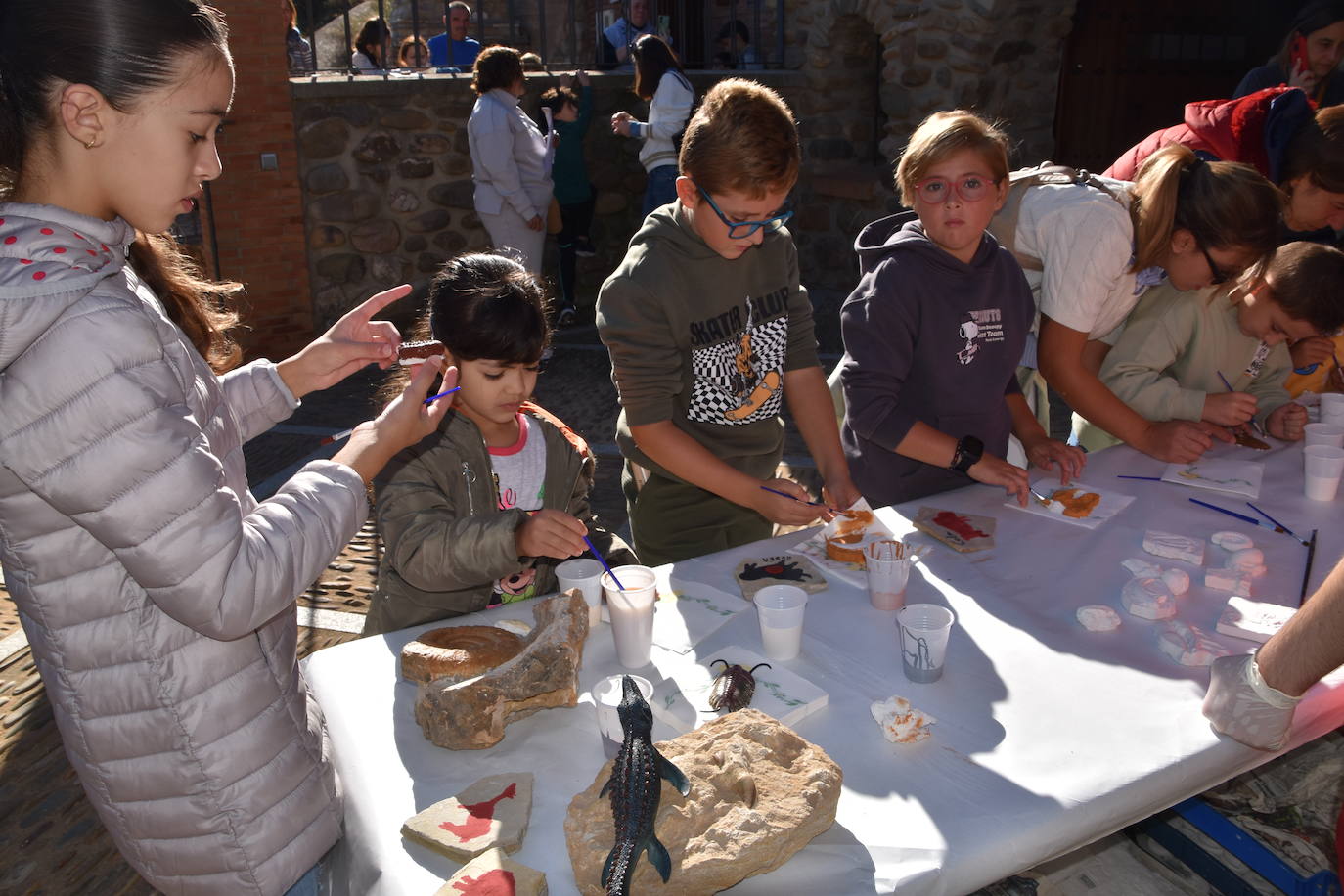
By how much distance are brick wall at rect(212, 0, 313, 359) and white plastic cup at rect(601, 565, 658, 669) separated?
544 centimetres

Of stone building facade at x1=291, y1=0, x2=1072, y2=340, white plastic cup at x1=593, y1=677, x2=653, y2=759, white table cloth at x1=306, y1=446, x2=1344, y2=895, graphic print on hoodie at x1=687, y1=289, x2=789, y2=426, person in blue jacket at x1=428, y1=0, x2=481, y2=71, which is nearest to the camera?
white table cloth at x1=306, y1=446, x2=1344, y2=895

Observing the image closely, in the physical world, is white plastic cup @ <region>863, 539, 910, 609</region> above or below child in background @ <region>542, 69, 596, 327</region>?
below

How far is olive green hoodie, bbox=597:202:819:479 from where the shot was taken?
94.6 inches

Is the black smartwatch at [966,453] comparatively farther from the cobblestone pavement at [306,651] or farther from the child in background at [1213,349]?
the cobblestone pavement at [306,651]

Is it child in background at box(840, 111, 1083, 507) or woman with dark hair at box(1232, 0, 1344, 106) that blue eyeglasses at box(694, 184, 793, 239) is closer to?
child in background at box(840, 111, 1083, 507)

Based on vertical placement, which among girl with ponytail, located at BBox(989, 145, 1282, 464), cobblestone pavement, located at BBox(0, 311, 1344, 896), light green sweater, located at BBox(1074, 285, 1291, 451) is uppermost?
girl with ponytail, located at BBox(989, 145, 1282, 464)

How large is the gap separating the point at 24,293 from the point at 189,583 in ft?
1.25

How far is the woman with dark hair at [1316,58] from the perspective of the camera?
469 cm

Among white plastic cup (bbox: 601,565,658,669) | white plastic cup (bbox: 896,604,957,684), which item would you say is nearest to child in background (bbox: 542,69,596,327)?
white plastic cup (bbox: 601,565,658,669)

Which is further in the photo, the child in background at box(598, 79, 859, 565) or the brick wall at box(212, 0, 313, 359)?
the brick wall at box(212, 0, 313, 359)

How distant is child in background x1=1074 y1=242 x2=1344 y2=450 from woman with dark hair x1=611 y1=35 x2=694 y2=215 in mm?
4471

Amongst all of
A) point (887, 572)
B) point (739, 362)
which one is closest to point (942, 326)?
point (739, 362)

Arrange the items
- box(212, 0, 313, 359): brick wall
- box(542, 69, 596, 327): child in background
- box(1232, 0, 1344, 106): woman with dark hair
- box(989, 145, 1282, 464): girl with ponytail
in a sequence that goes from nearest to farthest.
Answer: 1. box(989, 145, 1282, 464): girl with ponytail
2. box(1232, 0, 1344, 106): woman with dark hair
3. box(212, 0, 313, 359): brick wall
4. box(542, 69, 596, 327): child in background

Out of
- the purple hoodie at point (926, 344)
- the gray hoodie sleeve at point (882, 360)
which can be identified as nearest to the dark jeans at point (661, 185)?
the purple hoodie at point (926, 344)
